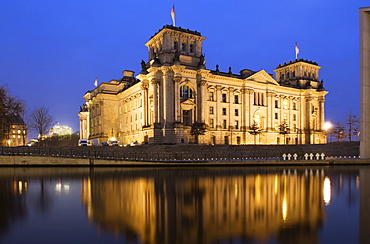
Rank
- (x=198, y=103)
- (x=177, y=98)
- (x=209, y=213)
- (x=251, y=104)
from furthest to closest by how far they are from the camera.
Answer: (x=251, y=104)
(x=198, y=103)
(x=177, y=98)
(x=209, y=213)

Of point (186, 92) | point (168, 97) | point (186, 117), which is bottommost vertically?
point (186, 117)

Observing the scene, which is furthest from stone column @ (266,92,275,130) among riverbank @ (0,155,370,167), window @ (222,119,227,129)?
riverbank @ (0,155,370,167)

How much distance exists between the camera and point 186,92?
217 ft

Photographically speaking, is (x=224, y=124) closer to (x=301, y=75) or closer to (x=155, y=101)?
(x=155, y=101)

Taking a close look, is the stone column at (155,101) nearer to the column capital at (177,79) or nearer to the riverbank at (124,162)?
the column capital at (177,79)

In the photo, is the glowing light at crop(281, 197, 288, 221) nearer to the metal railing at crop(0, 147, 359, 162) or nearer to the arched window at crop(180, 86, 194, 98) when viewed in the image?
the metal railing at crop(0, 147, 359, 162)

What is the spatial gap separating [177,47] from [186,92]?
36.0 feet

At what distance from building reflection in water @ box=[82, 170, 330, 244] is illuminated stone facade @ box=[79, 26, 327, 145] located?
44.6 m

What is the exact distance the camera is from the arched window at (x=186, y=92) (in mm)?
65675

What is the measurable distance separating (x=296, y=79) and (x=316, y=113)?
1246 cm

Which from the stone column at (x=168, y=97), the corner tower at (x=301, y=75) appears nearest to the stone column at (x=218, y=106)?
the stone column at (x=168, y=97)

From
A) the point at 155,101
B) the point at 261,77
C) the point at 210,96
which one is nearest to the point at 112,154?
the point at 155,101

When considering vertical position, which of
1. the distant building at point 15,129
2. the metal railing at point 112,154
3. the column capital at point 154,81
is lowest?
the metal railing at point 112,154

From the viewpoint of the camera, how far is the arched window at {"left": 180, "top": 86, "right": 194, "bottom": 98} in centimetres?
6568
